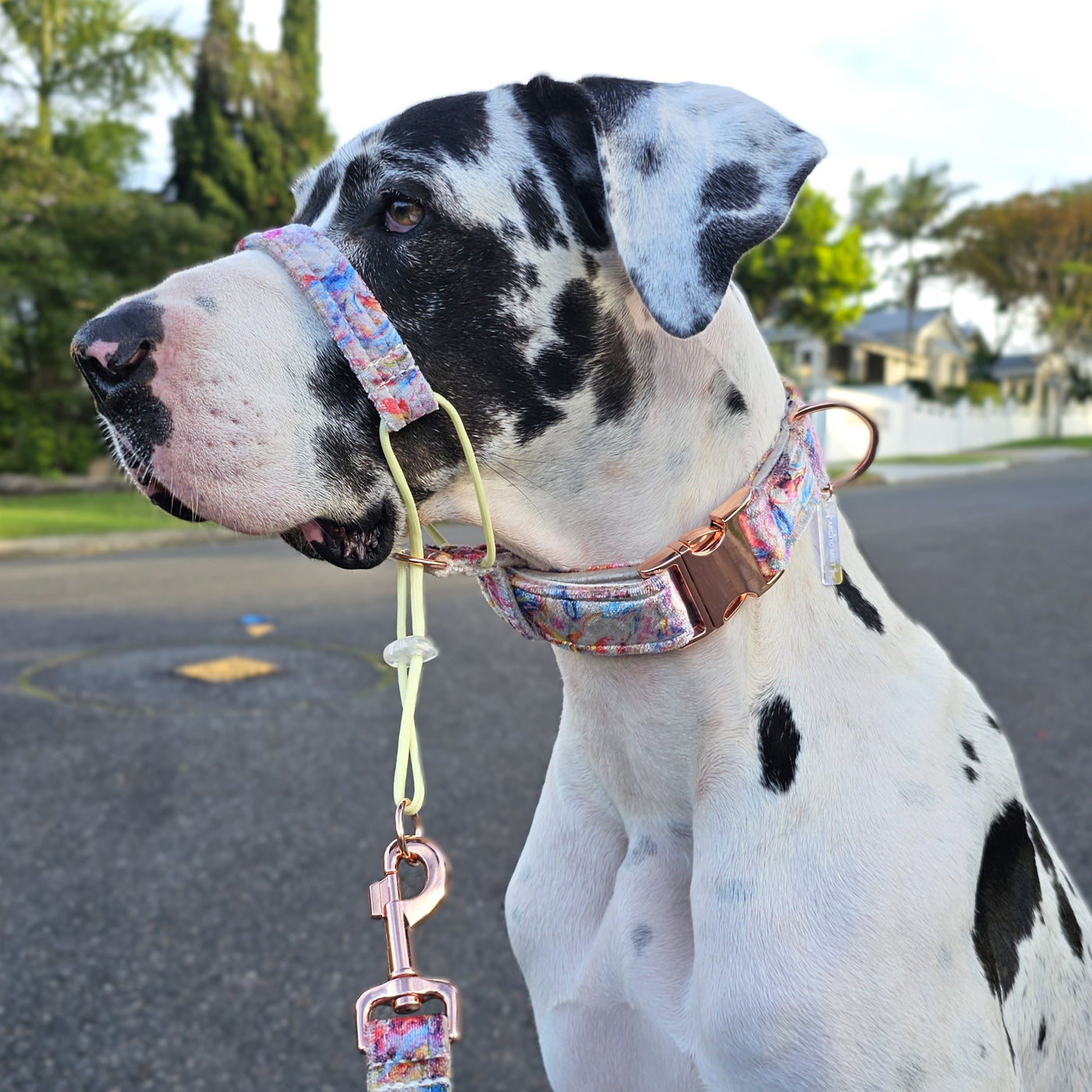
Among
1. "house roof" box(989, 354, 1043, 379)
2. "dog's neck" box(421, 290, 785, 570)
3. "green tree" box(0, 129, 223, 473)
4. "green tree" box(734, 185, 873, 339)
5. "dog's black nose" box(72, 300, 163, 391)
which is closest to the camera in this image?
"dog's black nose" box(72, 300, 163, 391)

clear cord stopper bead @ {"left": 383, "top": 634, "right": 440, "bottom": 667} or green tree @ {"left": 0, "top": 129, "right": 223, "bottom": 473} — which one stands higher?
clear cord stopper bead @ {"left": 383, "top": 634, "right": 440, "bottom": 667}

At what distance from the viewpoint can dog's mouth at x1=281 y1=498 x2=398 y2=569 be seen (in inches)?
61.0

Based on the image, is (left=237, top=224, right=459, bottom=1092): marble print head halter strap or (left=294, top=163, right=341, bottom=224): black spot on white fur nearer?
(left=237, top=224, right=459, bottom=1092): marble print head halter strap

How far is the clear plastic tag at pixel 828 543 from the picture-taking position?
1689 millimetres

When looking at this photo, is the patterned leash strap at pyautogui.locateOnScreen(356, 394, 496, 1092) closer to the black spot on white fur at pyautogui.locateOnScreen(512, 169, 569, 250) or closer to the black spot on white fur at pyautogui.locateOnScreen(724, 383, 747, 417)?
the black spot on white fur at pyautogui.locateOnScreen(512, 169, 569, 250)

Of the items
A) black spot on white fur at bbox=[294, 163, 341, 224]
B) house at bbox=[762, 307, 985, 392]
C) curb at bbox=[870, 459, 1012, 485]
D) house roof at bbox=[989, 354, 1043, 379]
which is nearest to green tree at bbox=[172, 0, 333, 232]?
curb at bbox=[870, 459, 1012, 485]

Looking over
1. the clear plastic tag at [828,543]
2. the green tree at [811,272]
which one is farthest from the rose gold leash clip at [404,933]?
the green tree at [811,272]

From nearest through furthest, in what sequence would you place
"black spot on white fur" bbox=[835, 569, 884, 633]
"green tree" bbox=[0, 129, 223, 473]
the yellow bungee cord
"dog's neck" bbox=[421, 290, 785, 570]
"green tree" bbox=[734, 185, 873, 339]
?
the yellow bungee cord, "dog's neck" bbox=[421, 290, 785, 570], "black spot on white fur" bbox=[835, 569, 884, 633], "green tree" bbox=[0, 129, 223, 473], "green tree" bbox=[734, 185, 873, 339]

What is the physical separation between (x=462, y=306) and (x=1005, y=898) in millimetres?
1219

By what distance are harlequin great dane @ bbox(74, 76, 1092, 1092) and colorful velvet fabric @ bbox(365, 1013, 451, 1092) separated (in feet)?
1.20

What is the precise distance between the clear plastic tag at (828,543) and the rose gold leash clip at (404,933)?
2.44 ft

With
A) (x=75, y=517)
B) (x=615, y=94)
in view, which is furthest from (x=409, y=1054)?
(x=75, y=517)

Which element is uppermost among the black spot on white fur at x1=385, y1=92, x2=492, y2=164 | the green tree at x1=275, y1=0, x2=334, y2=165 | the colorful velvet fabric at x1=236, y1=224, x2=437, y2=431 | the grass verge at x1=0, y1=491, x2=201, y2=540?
the green tree at x1=275, y1=0, x2=334, y2=165

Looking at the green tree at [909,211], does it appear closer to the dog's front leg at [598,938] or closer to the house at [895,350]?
the house at [895,350]
